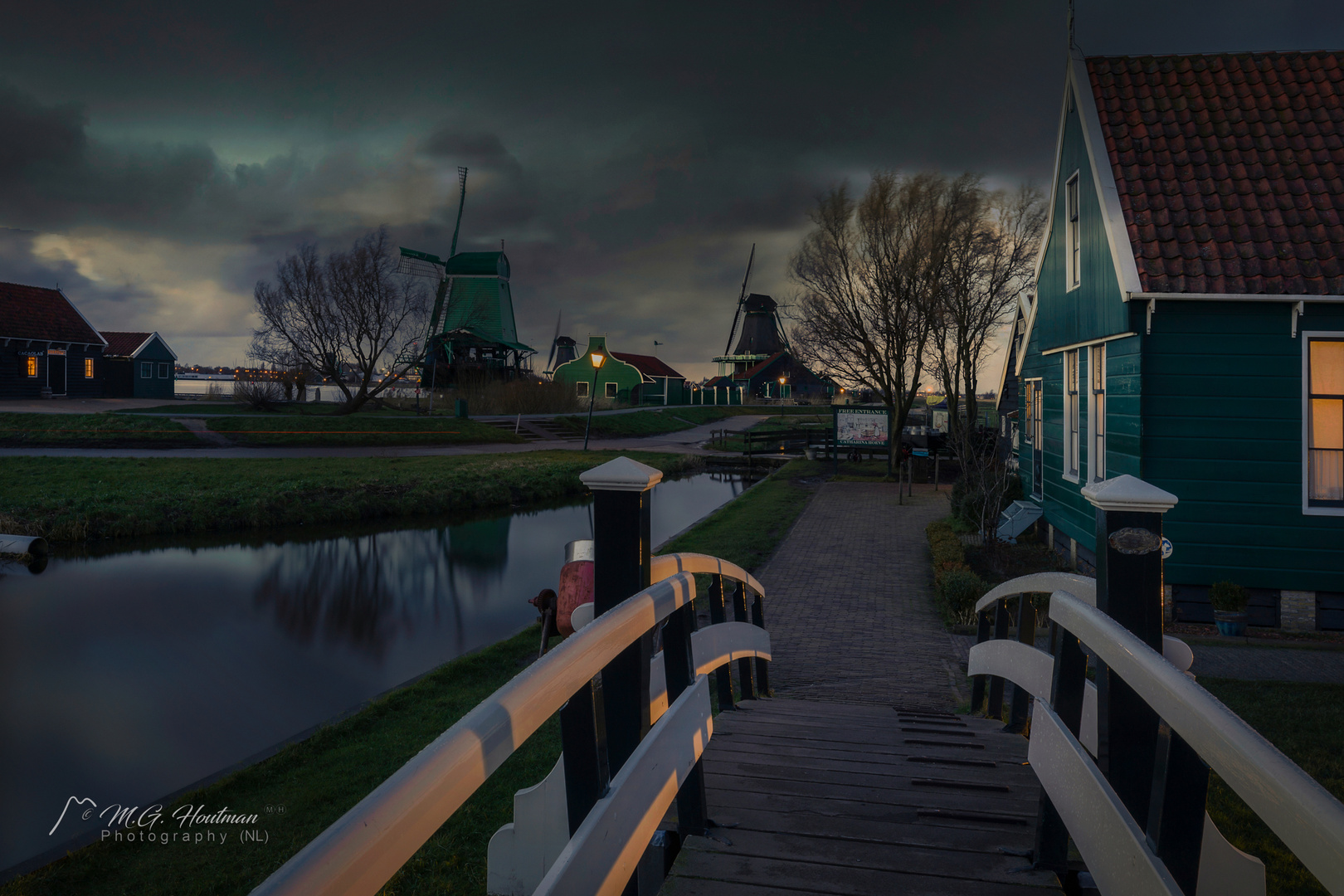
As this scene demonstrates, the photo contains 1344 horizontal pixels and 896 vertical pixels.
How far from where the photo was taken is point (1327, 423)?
27.6 feet

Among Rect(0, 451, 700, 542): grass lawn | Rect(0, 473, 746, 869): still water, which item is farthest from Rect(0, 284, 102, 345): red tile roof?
Rect(0, 473, 746, 869): still water

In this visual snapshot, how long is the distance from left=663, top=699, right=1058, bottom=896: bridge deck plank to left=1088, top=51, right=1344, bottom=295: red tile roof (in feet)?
Result: 23.1

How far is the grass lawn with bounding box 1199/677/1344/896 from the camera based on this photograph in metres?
3.67

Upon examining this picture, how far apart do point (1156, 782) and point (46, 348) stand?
50446mm

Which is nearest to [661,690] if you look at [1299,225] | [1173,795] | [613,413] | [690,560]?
[690,560]

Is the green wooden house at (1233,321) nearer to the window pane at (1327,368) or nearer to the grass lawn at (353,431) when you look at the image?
the window pane at (1327,368)

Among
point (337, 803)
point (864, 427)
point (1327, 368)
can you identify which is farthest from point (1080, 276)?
point (864, 427)

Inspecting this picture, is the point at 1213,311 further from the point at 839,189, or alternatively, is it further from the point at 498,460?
the point at 498,460

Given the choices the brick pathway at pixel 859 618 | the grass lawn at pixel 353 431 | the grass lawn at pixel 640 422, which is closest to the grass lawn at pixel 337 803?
the brick pathway at pixel 859 618

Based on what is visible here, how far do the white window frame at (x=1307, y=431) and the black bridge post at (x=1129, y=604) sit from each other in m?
8.23

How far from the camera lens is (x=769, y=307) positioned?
268ft

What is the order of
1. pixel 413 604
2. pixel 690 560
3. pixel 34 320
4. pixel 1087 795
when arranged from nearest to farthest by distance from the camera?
pixel 1087 795
pixel 690 560
pixel 413 604
pixel 34 320

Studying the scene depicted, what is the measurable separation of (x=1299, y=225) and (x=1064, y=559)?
554cm

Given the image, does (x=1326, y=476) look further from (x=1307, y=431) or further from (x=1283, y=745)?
(x=1283, y=745)
